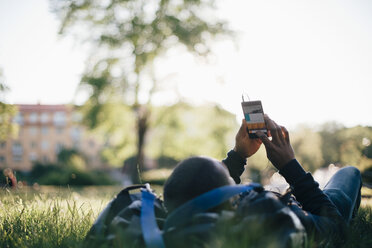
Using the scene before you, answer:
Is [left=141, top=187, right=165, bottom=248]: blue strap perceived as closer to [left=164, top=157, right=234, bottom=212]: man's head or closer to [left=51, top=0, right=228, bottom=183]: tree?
[left=164, top=157, right=234, bottom=212]: man's head

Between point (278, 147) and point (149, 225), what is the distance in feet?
3.06

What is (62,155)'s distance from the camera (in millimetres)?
50562

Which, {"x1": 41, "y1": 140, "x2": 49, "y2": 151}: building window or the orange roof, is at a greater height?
the orange roof

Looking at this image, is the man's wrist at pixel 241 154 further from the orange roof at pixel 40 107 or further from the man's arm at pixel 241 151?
the orange roof at pixel 40 107

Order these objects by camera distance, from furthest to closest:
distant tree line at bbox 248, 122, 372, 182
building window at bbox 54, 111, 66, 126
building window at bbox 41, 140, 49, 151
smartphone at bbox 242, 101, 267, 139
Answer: building window at bbox 54, 111, 66, 126 < building window at bbox 41, 140, 49, 151 < distant tree line at bbox 248, 122, 372, 182 < smartphone at bbox 242, 101, 267, 139

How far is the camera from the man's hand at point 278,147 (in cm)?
184

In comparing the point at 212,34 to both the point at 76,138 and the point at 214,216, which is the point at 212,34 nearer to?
the point at 214,216

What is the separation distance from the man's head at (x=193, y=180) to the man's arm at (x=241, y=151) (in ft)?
2.91

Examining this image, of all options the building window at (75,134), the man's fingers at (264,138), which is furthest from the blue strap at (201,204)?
the building window at (75,134)

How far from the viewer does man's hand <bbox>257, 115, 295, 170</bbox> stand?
1.84 metres

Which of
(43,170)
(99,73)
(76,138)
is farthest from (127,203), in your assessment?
(76,138)

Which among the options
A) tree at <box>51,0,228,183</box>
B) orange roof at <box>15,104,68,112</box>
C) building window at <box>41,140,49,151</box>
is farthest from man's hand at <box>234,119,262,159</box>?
building window at <box>41,140,49,151</box>

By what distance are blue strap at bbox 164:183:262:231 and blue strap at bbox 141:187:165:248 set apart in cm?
6

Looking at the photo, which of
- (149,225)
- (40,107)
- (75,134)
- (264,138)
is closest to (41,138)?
(40,107)
